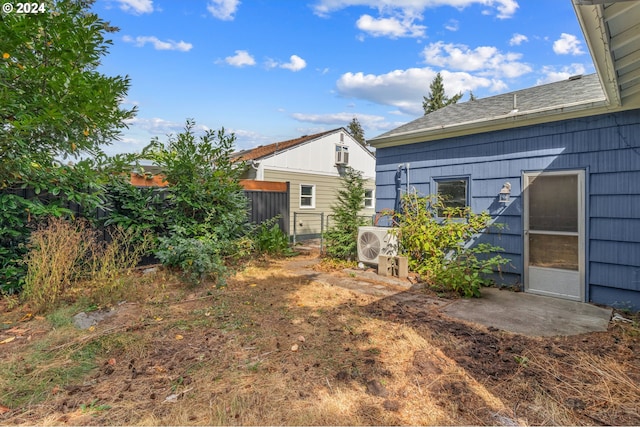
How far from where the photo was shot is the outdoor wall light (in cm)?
475

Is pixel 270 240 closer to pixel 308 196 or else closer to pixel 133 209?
pixel 133 209

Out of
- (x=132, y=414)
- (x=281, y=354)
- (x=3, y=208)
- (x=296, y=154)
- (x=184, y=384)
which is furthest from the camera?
(x=296, y=154)

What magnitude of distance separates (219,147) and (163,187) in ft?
4.38

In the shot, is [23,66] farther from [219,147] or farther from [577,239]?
[577,239]

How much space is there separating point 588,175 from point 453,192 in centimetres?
189

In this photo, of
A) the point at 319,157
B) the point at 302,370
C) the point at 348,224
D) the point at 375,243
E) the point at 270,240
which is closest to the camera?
the point at 302,370

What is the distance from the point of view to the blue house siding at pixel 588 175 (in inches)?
150

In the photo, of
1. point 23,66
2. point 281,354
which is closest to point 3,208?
point 23,66

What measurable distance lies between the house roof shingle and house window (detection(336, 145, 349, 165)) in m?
6.74

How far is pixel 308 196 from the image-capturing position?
40.8 feet

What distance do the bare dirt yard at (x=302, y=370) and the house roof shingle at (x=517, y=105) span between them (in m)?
2.93

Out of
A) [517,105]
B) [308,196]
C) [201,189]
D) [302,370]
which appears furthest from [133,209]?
[308,196]

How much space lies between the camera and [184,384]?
7.08ft

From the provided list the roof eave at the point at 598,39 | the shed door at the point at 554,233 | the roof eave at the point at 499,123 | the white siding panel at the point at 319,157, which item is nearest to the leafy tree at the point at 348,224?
the roof eave at the point at 499,123
